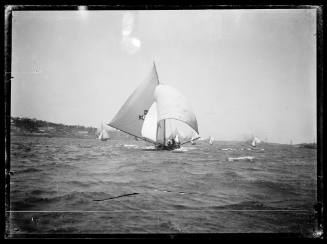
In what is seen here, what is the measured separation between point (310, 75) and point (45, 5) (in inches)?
111

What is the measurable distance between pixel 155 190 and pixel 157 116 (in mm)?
873

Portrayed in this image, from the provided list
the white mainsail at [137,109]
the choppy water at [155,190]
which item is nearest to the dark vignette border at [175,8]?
the choppy water at [155,190]

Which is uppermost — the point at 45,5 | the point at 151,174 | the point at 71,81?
the point at 45,5

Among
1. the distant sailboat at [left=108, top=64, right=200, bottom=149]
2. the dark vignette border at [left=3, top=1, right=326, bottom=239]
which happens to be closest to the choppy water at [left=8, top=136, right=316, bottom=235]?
the dark vignette border at [left=3, top=1, right=326, bottom=239]

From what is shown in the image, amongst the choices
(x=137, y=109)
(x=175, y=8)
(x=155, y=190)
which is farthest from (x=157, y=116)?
(x=175, y=8)

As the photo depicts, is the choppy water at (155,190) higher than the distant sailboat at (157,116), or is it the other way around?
the distant sailboat at (157,116)

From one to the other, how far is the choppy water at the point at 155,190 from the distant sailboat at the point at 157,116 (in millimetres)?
248

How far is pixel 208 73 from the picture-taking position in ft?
9.91

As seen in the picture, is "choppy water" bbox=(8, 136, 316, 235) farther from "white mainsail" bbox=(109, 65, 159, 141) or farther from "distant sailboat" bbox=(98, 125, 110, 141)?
"white mainsail" bbox=(109, 65, 159, 141)

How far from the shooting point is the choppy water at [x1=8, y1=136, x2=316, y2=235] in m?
2.79

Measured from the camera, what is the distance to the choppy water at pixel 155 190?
2.79 m

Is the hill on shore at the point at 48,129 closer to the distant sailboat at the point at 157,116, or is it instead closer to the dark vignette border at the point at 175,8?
the dark vignette border at the point at 175,8

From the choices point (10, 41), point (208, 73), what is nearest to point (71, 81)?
point (10, 41)

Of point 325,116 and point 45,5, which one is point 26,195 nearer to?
point 45,5
